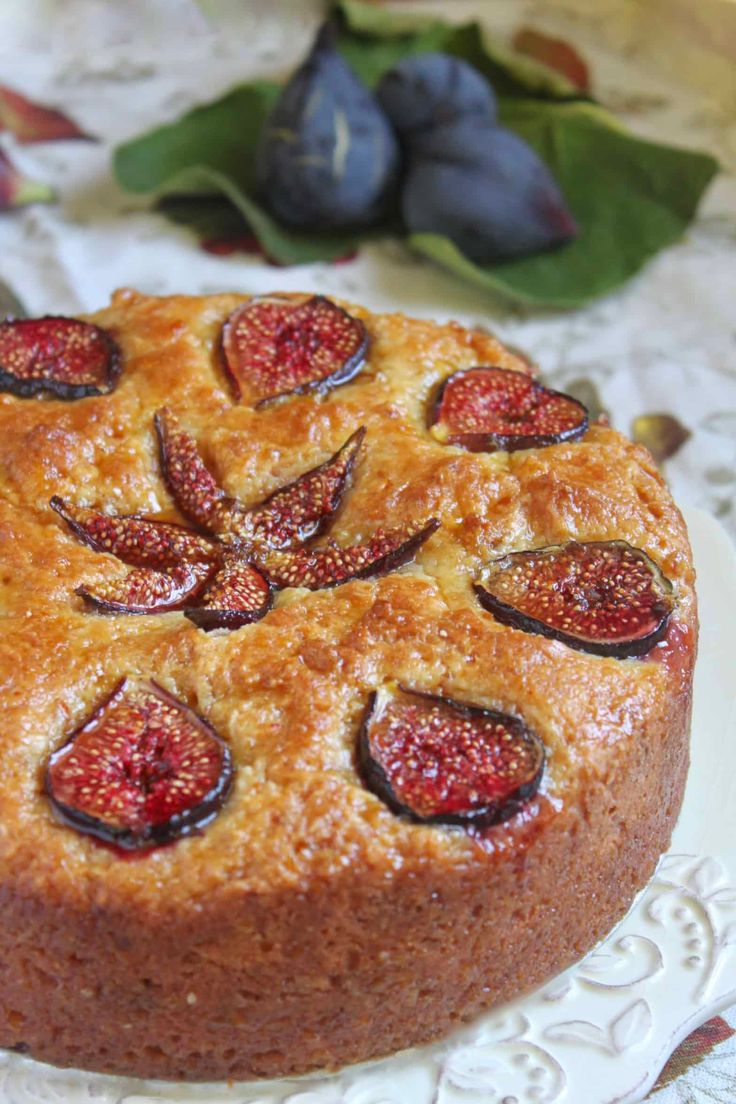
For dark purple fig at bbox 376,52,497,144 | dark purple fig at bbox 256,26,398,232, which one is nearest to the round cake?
dark purple fig at bbox 256,26,398,232

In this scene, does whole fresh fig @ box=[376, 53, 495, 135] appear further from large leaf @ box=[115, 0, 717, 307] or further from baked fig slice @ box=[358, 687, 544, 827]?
baked fig slice @ box=[358, 687, 544, 827]

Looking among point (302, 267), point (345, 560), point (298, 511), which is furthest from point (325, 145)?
point (345, 560)

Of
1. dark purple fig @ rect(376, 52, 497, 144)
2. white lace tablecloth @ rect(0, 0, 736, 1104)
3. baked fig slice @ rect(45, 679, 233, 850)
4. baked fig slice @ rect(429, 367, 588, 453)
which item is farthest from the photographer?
dark purple fig @ rect(376, 52, 497, 144)

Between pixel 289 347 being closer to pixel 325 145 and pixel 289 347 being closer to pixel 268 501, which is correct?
pixel 268 501

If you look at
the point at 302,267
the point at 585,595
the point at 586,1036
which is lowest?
the point at 302,267

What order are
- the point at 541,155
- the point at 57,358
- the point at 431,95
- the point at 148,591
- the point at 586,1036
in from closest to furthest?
the point at 586,1036, the point at 148,591, the point at 57,358, the point at 431,95, the point at 541,155

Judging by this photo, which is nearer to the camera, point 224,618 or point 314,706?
point 314,706
